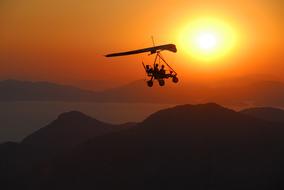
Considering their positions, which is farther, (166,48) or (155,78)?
(155,78)

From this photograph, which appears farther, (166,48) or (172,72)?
(172,72)

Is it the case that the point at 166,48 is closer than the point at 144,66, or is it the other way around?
the point at 166,48
